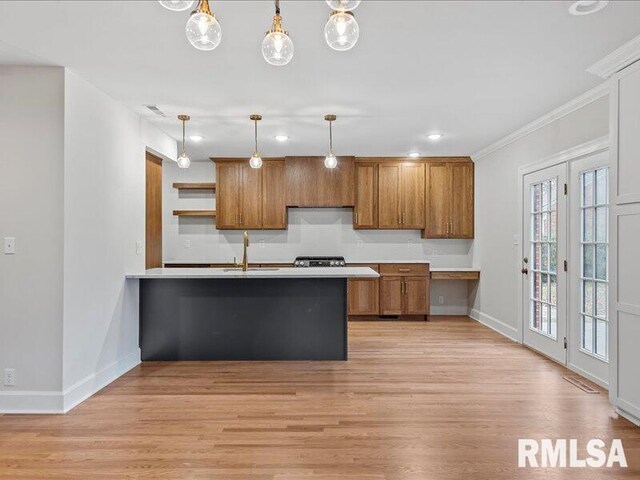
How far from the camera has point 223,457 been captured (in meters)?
2.38

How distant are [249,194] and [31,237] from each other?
3.70 metres

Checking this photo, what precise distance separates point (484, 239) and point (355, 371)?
10.6ft

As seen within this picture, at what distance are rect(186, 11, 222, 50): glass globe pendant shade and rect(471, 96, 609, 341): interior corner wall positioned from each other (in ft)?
11.0

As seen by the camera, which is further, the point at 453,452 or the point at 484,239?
the point at 484,239

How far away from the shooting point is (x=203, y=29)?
4.83 ft

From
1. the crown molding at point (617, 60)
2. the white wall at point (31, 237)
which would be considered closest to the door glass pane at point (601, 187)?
the crown molding at point (617, 60)

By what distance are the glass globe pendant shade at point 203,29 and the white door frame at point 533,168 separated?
329 cm

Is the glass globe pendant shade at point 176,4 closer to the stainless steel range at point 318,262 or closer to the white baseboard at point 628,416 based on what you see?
the white baseboard at point 628,416

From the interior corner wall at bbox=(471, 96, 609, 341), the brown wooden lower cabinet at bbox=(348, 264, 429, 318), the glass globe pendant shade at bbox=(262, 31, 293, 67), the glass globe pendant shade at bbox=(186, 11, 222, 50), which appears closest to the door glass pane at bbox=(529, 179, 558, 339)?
the interior corner wall at bbox=(471, 96, 609, 341)

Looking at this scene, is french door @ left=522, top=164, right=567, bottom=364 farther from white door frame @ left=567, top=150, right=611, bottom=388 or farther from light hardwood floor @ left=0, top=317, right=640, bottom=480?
light hardwood floor @ left=0, top=317, right=640, bottom=480

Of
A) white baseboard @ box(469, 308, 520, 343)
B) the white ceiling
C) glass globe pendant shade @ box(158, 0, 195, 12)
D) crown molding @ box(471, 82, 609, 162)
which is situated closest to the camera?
glass globe pendant shade @ box(158, 0, 195, 12)

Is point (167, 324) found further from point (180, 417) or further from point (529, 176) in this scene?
point (529, 176)

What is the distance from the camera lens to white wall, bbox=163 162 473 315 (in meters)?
6.86

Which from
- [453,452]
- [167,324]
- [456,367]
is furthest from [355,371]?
[167,324]
